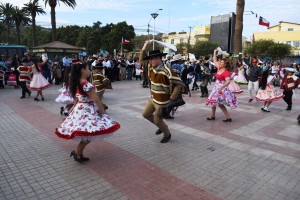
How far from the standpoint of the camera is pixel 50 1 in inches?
1039

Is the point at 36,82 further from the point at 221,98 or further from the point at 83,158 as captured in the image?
the point at 221,98

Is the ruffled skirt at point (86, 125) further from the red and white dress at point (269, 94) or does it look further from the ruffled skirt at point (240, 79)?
the ruffled skirt at point (240, 79)

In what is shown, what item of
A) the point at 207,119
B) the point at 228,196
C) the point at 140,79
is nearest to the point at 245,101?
the point at 207,119

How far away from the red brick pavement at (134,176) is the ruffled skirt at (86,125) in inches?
25.3

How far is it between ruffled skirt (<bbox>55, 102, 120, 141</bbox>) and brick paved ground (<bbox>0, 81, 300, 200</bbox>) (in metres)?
0.60

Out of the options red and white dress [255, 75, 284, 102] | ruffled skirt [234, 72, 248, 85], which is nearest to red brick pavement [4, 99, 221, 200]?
red and white dress [255, 75, 284, 102]

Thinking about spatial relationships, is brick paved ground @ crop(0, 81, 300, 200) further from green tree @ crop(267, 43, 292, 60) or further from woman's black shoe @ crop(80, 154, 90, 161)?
green tree @ crop(267, 43, 292, 60)

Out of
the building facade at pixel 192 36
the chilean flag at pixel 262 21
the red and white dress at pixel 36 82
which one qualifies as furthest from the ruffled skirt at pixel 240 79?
the building facade at pixel 192 36

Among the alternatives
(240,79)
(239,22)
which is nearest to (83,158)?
(240,79)

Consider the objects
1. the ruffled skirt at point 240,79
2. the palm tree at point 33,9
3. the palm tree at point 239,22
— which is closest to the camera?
the ruffled skirt at point 240,79

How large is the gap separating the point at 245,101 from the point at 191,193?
9.10m

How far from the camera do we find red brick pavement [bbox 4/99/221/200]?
3842 mm

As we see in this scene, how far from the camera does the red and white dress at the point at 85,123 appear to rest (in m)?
4.33

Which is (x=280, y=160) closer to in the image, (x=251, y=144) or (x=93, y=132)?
(x=251, y=144)
